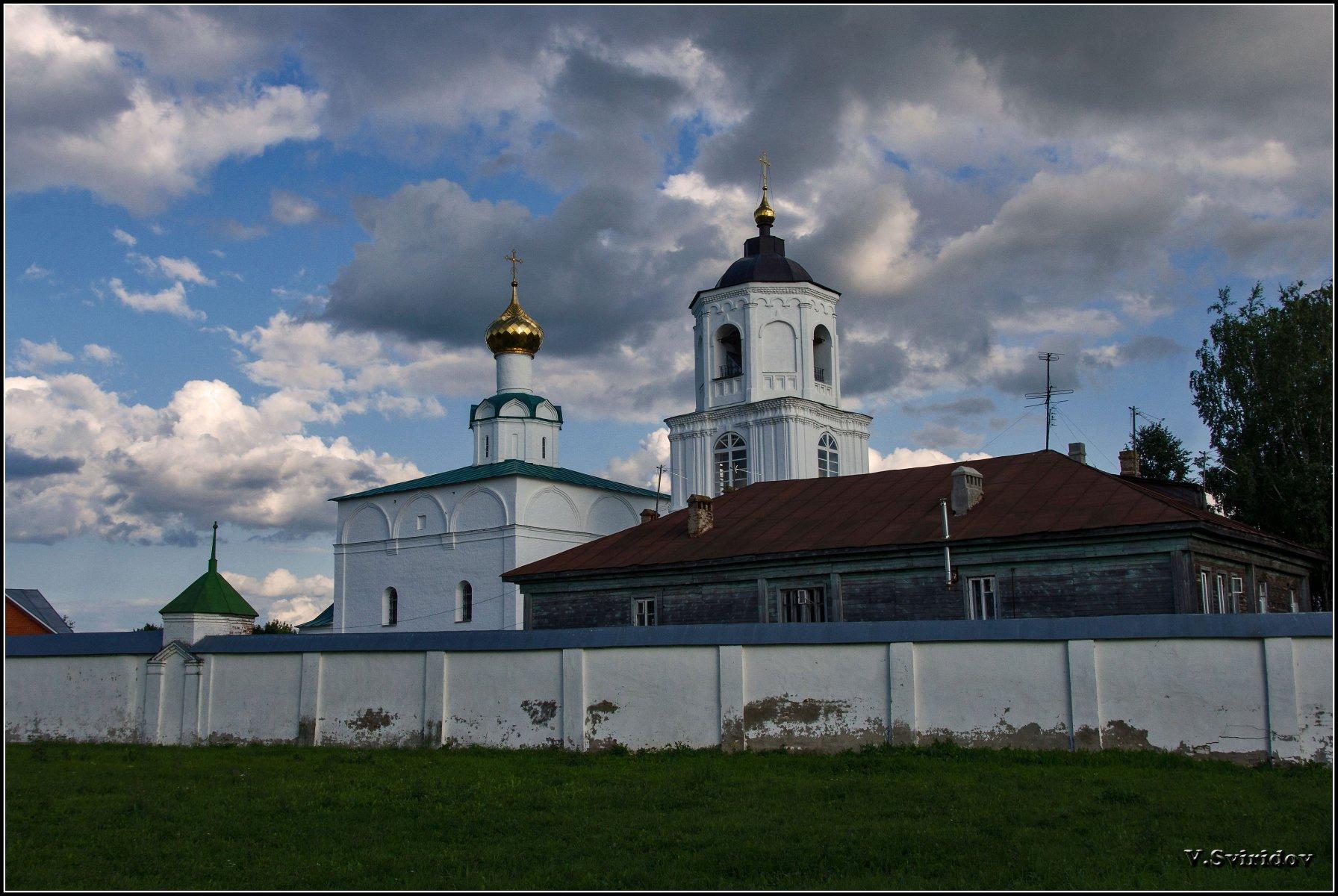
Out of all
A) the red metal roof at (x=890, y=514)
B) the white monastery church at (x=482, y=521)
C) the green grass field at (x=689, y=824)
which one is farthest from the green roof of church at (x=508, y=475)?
the green grass field at (x=689, y=824)

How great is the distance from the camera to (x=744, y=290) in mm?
37531

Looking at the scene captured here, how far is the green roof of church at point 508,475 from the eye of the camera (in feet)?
123

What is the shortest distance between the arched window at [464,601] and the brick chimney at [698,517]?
14.9 m

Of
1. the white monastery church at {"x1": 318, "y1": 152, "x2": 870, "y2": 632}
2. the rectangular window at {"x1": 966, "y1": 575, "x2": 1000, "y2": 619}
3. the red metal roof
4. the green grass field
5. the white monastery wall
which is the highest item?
the white monastery church at {"x1": 318, "y1": 152, "x2": 870, "y2": 632}

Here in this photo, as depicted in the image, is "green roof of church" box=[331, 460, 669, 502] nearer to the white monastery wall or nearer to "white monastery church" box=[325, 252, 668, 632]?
"white monastery church" box=[325, 252, 668, 632]

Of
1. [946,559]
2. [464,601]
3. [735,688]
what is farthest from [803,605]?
[464,601]

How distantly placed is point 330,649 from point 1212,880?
1293cm

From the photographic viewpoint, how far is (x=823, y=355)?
3866 centimetres

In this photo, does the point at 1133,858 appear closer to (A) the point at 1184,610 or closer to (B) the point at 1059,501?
(A) the point at 1184,610

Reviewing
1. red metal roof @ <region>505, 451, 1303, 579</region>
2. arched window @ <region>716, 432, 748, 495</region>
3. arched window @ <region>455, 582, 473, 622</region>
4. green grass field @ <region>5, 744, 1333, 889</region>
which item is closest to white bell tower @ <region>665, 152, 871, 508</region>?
arched window @ <region>716, 432, 748, 495</region>

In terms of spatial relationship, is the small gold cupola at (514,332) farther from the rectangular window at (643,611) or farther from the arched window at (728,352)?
the rectangular window at (643,611)

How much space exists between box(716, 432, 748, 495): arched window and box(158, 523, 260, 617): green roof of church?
19267mm

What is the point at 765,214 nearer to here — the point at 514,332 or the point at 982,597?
the point at 514,332

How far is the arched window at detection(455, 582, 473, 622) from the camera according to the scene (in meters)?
36.4
